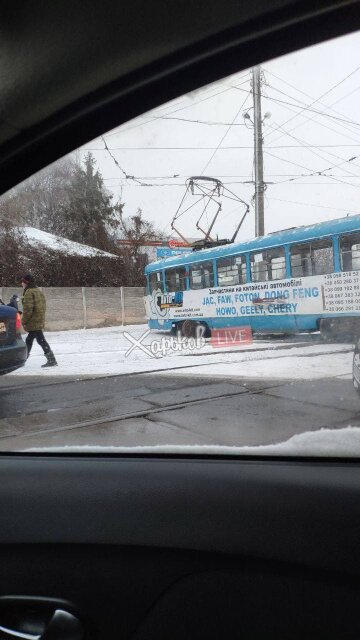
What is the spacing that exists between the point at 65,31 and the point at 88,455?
1662mm

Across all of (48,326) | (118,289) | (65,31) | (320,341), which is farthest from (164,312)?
(65,31)

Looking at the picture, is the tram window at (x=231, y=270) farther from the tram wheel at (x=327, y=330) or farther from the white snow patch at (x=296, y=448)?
the white snow patch at (x=296, y=448)

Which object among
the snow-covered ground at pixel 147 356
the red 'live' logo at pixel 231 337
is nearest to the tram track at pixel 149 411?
the snow-covered ground at pixel 147 356

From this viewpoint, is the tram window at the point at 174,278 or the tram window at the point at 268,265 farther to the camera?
the tram window at the point at 174,278

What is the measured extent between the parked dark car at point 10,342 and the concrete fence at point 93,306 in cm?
18

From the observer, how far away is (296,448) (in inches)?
75.8

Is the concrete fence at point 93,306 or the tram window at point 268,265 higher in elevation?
the tram window at point 268,265

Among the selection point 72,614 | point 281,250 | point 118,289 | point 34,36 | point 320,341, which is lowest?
point 72,614

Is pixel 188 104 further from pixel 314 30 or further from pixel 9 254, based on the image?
pixel 9 254

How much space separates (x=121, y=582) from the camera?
5.32 feet

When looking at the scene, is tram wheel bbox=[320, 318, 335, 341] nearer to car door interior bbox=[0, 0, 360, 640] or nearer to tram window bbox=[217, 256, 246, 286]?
tram window bbox=[217, 256, 246, 286]

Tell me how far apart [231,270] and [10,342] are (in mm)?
1448

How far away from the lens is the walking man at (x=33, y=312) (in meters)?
2.77

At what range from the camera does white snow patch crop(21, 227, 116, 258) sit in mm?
2615
